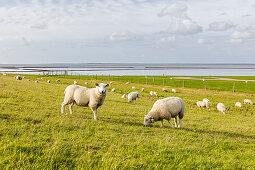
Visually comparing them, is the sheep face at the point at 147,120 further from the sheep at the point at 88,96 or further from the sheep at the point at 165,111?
the sheep at the point at 88,96

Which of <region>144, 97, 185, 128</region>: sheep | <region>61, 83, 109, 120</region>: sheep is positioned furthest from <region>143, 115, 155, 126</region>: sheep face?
<region>61, 83, 109, 120</region>: sheep

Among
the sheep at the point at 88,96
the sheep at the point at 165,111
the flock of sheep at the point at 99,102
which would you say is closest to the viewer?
the sheep at the point at 88,96

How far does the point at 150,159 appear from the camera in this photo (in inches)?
183

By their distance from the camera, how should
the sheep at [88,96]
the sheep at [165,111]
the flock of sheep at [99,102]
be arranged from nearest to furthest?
1. the sheep at [88,96]
2. the flock of sheep at [99,102]
3. the sheep at [165,111]

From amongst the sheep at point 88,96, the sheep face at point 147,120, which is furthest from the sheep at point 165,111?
the sheep at point 88,96

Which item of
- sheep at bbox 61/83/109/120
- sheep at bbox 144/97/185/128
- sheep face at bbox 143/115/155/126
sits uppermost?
sheep at bbox 61/83/109/120

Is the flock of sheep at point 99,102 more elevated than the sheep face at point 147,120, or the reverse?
the flock of sheep at point 99,102

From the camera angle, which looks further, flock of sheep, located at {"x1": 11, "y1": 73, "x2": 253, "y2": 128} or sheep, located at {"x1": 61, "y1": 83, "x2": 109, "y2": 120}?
flock of sheep, located at {"x1": 11, "y1": 73, "x2": 253, "y2": 128}

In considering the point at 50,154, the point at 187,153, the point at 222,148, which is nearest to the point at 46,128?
the point at 50,154

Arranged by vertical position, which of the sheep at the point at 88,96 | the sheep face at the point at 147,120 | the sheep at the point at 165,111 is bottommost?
the sheep face at the point at 147,120

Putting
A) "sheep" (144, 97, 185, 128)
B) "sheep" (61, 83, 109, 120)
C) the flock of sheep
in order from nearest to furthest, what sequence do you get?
1. "sheep" (61, 83, 109, 120)
2. the flock of sheep
3. "sheep" (144, 97, 185, 128)

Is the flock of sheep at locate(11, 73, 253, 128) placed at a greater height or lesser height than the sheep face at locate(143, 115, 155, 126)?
greater

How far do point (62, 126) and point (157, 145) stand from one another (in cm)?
368

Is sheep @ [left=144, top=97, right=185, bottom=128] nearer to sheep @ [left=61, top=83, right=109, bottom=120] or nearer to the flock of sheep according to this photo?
the flock of sheep
